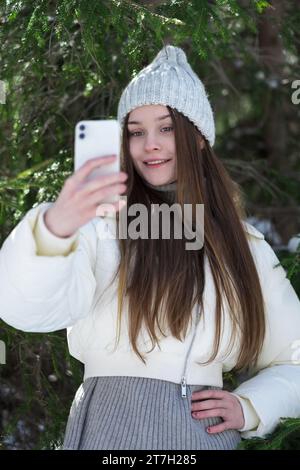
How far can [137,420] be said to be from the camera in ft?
7.55

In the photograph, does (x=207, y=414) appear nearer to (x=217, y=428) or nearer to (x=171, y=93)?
(x=217, y=428)

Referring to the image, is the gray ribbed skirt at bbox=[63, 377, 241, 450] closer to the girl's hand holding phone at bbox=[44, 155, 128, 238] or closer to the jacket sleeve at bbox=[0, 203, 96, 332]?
the jacket sleeve at bbox=[0, 203, 96, 332]

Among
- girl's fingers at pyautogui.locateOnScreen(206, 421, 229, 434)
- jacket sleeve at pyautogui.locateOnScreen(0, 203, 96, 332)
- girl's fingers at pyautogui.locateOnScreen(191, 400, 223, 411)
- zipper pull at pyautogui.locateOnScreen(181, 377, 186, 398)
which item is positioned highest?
jacket sleeve at pyautogui.locateOnScreen(0, 203, 96, 332)

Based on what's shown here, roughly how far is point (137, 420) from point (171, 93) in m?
1.08

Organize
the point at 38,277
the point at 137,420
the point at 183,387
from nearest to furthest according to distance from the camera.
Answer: the point at 38,277 < the point at 137,420 < the point at 183,387

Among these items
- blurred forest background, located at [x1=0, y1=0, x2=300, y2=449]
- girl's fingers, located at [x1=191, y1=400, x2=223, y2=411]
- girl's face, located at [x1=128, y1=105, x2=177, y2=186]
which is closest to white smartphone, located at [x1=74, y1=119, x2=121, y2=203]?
girl's face, located at [x1=128, y1=105, x2=177, y2=186]

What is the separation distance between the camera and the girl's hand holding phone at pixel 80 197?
188 centimetres

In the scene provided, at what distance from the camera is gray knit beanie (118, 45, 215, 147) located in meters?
2.61

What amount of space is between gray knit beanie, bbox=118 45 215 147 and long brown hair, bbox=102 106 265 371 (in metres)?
0.03

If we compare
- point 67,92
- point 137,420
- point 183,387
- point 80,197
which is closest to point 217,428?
Result: point 183,387

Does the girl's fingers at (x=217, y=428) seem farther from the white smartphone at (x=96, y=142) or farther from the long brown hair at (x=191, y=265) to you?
the white smartphone at (x=96, y=142)

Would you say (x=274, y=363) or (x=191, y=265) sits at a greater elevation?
(x=191, y=265)

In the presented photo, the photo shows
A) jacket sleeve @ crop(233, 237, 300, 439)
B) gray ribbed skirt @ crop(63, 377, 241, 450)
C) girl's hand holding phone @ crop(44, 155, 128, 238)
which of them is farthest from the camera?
jacket sleeve @ crop(233, 237, 300, 439)

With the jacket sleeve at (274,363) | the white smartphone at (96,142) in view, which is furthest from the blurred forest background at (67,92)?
the white smartphone at (96,142)
